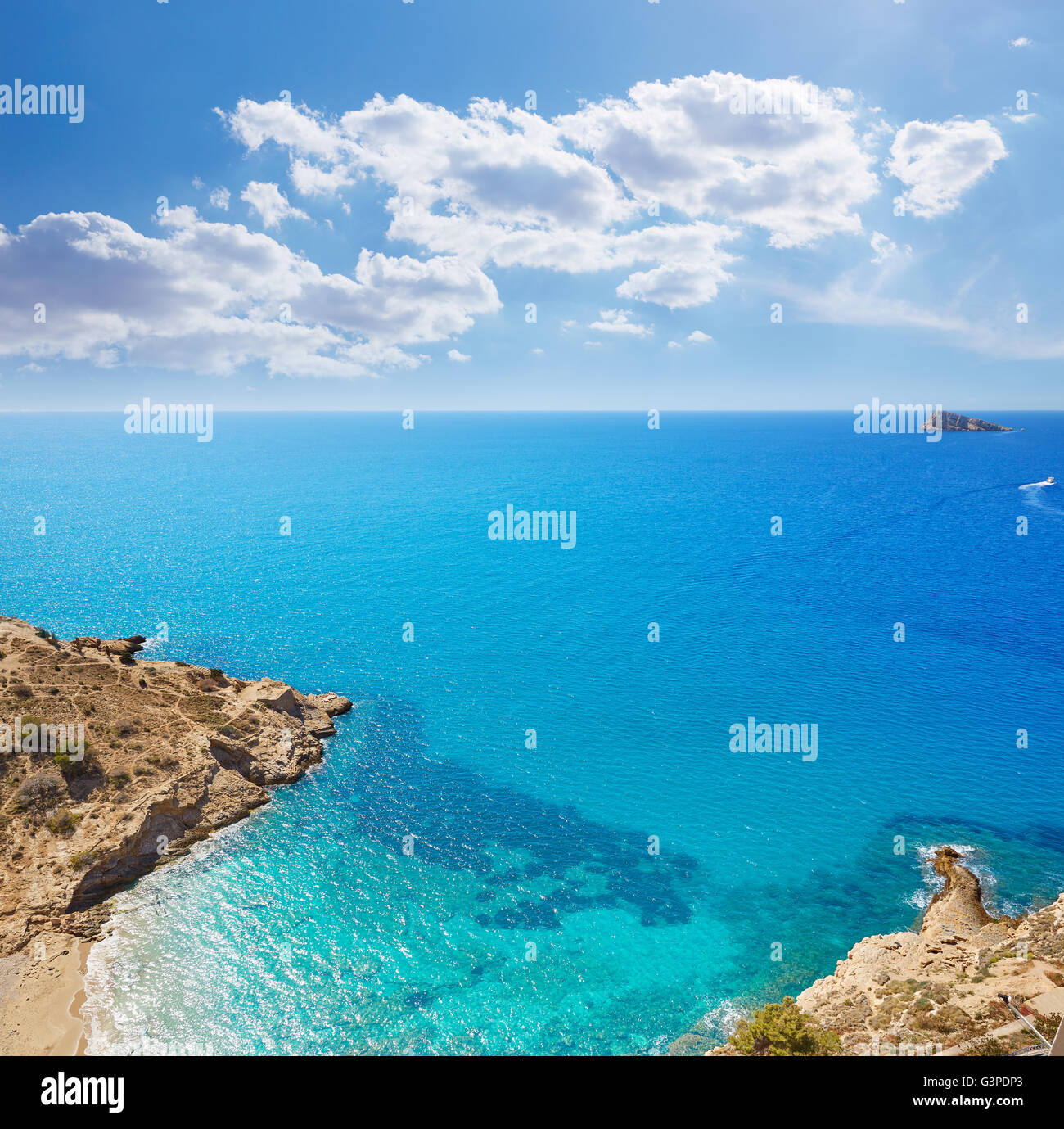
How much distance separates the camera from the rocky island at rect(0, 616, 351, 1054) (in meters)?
33.1

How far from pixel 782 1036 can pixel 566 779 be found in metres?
26.1

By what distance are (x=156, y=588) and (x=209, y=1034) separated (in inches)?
2890

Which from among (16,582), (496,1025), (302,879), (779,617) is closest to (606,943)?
(496,1025)

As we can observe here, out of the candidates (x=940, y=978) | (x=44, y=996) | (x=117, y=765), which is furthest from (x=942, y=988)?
(x=117, y=765)

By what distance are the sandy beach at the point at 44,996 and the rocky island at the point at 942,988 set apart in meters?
27.9

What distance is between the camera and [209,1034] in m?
30.0

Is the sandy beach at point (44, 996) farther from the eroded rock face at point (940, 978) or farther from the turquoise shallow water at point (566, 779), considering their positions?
the eroded rock face at point (940, 978)

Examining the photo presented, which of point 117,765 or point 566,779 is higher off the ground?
point 117,765

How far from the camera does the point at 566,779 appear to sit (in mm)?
51438

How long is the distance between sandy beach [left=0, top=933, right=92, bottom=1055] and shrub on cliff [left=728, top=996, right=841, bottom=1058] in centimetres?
2890

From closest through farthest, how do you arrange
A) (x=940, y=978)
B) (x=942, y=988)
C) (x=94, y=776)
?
(x=942, y=988), (x=940, y=978), (x=94, y=776)

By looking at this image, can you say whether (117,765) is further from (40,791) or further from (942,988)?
(942,988)

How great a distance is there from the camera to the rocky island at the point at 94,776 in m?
33.1

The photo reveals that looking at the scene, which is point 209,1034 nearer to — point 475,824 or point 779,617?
point 475,824
